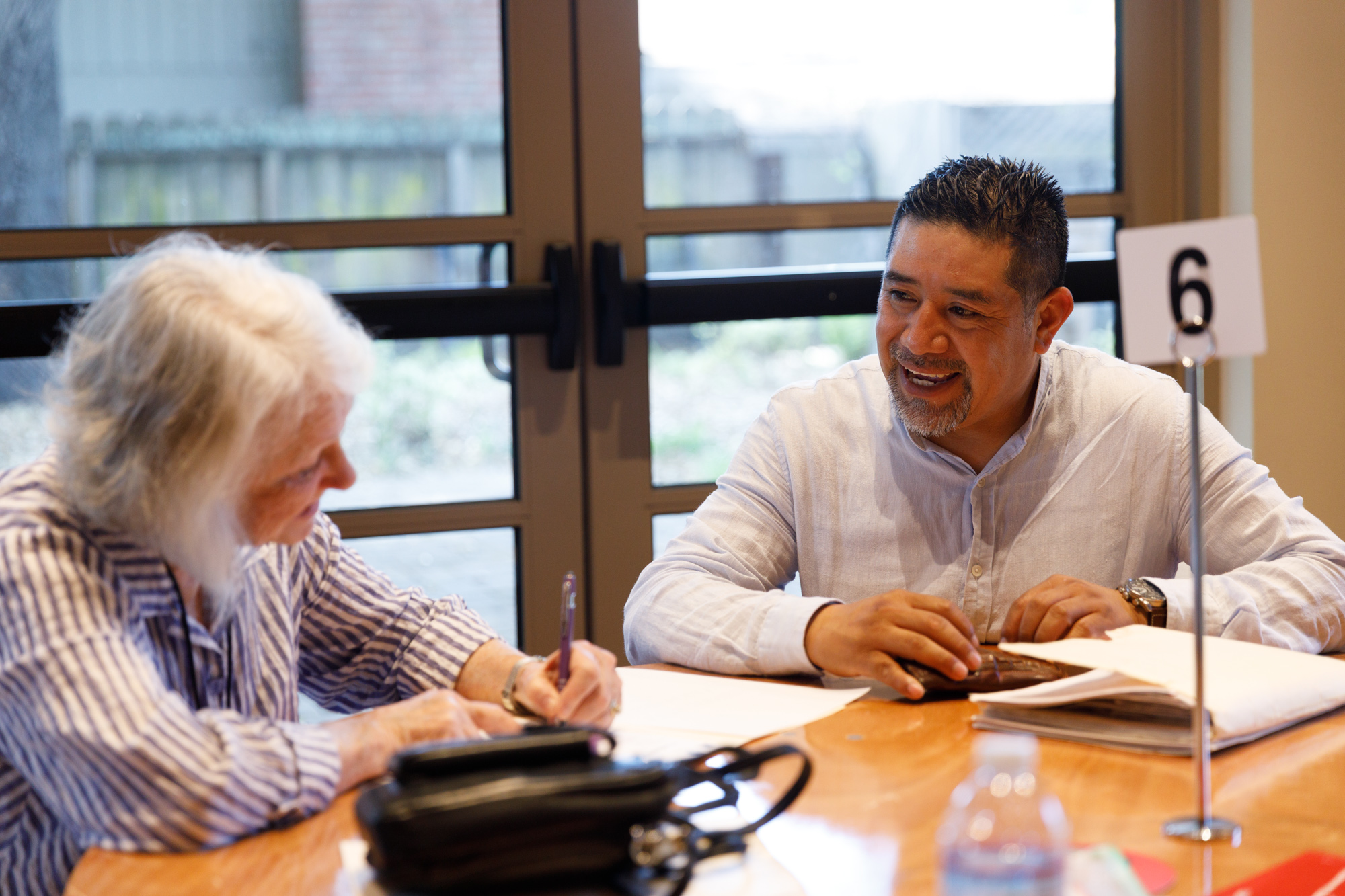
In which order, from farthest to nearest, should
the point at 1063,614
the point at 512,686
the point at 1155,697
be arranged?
the point at 1063,614 < the point at 512,686 < the point at 1155,697

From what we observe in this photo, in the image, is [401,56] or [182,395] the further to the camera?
[401,56]

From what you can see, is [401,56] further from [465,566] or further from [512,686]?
[512,686]

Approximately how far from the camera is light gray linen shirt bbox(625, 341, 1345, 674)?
73.5 inches

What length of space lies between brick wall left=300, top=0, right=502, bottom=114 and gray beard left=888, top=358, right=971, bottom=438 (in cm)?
137

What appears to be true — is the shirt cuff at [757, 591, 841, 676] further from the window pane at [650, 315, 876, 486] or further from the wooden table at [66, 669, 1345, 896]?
the window pane at [650, 315, 876, 486]

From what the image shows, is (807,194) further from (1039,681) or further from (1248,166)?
(1039,681)

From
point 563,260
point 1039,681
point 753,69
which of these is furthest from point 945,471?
point 753,69

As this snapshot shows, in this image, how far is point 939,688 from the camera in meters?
1.44

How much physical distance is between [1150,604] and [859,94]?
1.78 metres

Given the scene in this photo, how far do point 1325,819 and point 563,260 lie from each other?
2.01m

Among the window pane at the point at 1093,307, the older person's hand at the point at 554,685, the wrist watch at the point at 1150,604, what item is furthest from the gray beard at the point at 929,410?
the window pane at the point at 1093,307

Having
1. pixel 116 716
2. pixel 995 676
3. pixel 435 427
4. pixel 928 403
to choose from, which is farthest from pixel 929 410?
pixel 435 427

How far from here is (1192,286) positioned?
1.01 metres

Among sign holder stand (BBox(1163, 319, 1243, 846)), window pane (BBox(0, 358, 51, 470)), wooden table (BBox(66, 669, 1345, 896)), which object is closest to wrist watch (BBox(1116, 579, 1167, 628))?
wooden table (BBox(66, 669, 1345, 896))
